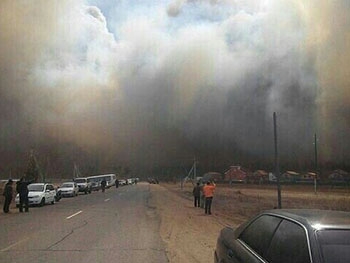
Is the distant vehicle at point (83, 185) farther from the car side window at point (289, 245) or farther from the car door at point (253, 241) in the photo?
the car side window at point (289, 245)

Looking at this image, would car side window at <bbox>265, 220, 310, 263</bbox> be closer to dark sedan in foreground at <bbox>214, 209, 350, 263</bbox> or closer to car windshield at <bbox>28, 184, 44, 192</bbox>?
dark sedan in foreground at <bbox>214, 209, 350, 263</bbox>

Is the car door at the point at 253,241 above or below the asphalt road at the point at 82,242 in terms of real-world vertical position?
above

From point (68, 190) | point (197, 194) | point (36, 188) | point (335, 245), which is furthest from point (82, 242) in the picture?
point (68, 190)

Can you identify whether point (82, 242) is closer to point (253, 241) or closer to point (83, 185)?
point (253, 241)

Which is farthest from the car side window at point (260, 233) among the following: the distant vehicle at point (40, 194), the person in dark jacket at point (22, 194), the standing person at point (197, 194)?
the distant vehicle at point (40, 194)

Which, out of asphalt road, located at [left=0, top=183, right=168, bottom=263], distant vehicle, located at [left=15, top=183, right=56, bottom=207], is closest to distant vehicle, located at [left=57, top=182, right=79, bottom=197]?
distant vehicle, located at [left=15, top=183, right=56, bottom=207]

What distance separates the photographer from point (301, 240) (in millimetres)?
3910

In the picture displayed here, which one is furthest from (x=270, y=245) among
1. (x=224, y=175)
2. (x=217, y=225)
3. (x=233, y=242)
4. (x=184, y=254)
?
(x=224, y=175)

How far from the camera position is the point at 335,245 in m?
3.75

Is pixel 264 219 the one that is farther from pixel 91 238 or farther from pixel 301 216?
pixel 91 238

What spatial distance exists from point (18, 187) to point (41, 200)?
504 centimetres

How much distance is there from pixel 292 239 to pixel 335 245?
425mm

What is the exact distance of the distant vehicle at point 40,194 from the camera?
2873 cm

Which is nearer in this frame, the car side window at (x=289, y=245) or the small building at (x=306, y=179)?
the car side window at (x=289, y=245)
